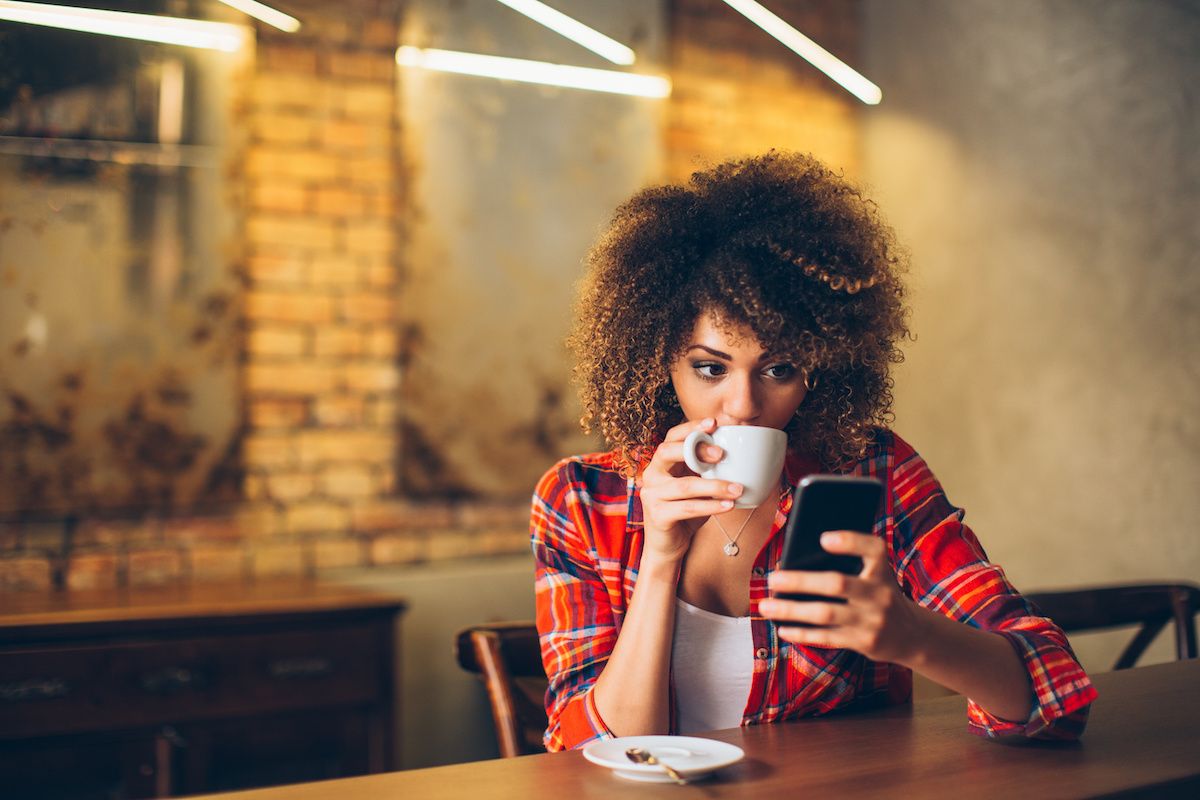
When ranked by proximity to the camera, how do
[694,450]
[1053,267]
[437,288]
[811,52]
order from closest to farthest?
[694,450], [437,288], [1053,267], [811,52]

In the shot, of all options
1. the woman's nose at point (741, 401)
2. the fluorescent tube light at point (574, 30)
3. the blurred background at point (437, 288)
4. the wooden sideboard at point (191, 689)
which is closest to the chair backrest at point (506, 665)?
the woman's nose at point (741, 401)

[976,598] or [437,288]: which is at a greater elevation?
[437,288]

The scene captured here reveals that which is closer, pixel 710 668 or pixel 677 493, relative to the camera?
pixel 677 493

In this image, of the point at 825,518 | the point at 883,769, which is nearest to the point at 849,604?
the point at 825,518

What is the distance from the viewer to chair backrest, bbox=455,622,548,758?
141cm

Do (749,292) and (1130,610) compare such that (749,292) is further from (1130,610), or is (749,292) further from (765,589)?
(1130,610)

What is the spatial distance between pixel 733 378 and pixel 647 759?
533 mm

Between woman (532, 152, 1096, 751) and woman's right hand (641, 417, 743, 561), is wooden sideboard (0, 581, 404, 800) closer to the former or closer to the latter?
woman (532, 152, 1096, 751)

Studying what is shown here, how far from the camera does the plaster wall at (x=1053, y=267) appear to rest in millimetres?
3062

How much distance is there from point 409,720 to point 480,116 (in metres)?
1.85

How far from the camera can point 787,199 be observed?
1530 millimetres

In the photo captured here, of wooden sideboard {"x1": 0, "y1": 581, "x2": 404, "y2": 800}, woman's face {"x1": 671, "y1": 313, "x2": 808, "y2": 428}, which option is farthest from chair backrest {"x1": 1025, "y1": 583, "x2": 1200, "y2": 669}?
wooden sideboard {"x1": 0, "y1": 581, "x2": 404, "y2": 800}

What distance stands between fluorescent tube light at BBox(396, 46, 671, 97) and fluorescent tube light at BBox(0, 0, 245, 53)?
1.73 ft

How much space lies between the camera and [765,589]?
4.84 ft
